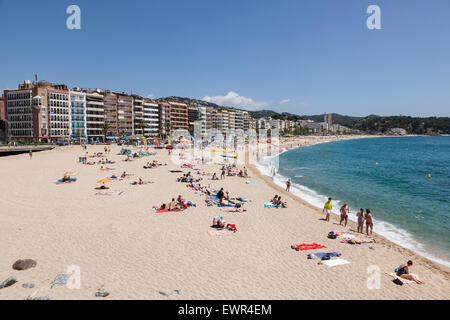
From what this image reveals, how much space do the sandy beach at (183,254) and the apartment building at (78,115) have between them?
2592 inches

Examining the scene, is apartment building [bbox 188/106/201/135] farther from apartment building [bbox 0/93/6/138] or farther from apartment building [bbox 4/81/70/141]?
apartment building [bbox 0/93/6/138]

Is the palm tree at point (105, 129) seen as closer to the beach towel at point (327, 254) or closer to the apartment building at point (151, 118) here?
the apartment building at point (151, 118)

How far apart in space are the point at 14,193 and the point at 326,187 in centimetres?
2559

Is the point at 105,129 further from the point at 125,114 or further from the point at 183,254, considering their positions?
the point at 183,254

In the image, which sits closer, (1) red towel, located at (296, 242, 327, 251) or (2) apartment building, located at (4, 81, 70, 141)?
(1) red towel, located at (296, 242, 327, 251)

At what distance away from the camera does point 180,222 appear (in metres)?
14.0

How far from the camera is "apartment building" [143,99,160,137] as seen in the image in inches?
4102

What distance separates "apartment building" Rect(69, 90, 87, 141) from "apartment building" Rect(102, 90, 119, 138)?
7.89 meters

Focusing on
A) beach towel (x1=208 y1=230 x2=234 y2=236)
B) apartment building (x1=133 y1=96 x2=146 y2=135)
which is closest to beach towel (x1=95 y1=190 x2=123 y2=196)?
beach towel (x1=208 y1=230 x2=234 y2=236)

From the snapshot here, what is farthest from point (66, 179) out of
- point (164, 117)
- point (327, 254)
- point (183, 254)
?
point (164, 117)

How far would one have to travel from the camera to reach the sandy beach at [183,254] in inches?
314
